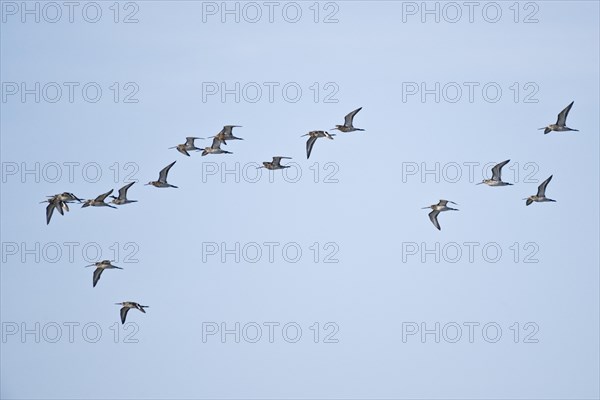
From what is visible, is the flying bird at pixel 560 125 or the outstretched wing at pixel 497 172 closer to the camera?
the flying bird at pixel 560 125

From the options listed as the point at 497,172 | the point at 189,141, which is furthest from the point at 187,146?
the point at 497,172

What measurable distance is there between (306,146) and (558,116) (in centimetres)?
1726

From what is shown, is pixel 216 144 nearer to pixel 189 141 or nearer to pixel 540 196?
pixel 189 141

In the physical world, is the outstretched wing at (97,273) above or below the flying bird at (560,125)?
below

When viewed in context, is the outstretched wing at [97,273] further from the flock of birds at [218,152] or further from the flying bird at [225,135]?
the flying bird at [225,135]

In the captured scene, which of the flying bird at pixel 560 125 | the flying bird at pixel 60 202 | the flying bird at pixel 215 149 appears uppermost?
the flying bird at pixel 560 125

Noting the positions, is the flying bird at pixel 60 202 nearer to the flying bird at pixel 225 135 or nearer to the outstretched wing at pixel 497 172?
the flying bird at pixel 225 135

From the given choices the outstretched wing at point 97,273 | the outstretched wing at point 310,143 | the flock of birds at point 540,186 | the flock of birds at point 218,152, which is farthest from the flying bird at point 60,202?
the flock of birds at point 540,186

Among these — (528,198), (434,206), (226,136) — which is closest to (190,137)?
(226,136)

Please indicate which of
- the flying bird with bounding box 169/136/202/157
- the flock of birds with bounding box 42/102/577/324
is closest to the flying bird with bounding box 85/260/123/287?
the flock of birds with bounding box 42/102/577/324

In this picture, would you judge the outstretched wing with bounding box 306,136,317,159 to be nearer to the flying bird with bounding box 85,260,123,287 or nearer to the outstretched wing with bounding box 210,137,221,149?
the outstretched wing with bounding box 210,137,221,149

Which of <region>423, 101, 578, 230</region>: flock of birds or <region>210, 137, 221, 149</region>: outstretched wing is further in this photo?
<region>210, 137, 221, 149</region>: outstretched wing

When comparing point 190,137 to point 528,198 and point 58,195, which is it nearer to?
point 58,195

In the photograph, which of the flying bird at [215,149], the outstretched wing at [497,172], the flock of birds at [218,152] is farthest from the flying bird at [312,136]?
the outstretched wing at [497,172]
